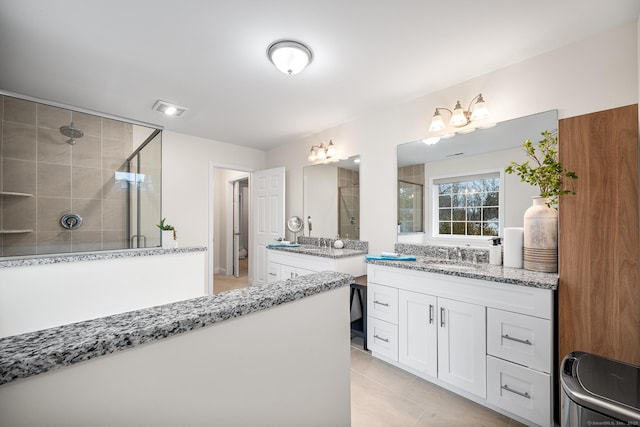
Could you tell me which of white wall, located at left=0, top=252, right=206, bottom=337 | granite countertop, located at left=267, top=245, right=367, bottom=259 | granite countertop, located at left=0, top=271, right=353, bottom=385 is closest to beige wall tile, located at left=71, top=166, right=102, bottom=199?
white wall, located at left=0, top=252, right=206, bottom=337

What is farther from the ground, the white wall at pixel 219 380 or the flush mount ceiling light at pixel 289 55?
the flush mount ceiling light at pixel 289 55

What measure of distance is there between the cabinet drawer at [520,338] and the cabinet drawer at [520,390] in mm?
50

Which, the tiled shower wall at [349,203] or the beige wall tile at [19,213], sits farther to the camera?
the tiled shower wall at [349,203]

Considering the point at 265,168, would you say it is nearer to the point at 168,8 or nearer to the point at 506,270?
the point at 168,8

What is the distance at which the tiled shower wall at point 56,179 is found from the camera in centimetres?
196

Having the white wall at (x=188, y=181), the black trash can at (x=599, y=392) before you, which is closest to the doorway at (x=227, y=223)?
the white wall at (x=188, y=181)

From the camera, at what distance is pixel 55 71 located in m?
2.18

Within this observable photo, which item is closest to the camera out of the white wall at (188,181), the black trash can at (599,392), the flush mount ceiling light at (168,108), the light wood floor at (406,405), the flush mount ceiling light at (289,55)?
the black trash can at (599,392)

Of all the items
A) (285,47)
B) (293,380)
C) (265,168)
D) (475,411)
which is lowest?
(475,411)

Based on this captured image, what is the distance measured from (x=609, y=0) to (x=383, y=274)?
2165 millimetres

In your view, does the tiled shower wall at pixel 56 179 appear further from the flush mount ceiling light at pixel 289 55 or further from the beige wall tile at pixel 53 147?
the flush mount ceiling light at pixel 289 55

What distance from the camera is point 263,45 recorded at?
74.5 inches

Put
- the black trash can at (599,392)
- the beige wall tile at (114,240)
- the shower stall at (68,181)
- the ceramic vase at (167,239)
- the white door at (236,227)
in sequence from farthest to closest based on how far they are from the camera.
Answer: the white door at (236,227), the ceramic vase at (167,239), the beige wall tile at (114,240), the shower stall at (68,181), the black trash can at (599,392)

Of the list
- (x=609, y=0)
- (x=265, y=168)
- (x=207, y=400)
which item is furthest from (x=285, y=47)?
(x=265, y=168)
